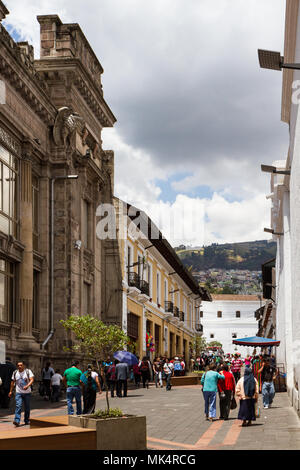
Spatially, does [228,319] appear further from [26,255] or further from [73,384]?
[73,384]

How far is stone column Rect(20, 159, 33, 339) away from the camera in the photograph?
24250 mm

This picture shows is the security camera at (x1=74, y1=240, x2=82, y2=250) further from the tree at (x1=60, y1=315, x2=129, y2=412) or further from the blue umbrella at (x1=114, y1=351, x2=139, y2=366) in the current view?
the tree at (x1=60, y1=315, x2=129, y2=412)

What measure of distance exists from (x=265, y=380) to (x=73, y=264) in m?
11.2

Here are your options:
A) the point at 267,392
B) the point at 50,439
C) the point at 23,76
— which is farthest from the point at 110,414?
the point at 23,76

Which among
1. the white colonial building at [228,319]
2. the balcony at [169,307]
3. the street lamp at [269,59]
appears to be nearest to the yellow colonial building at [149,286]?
the balcony at [169,307]

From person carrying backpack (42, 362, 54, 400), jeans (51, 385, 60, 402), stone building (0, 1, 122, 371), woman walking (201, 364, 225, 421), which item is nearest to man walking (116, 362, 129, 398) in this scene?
person carrying backpack (42, 362, 54, 400)

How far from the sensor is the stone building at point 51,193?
77.1 feet

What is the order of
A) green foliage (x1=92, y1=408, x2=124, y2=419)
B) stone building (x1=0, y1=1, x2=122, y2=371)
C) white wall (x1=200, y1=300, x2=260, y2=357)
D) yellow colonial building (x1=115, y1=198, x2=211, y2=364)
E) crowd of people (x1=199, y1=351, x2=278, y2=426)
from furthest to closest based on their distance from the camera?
white wall (x1=200, y1=300, x2=260, y2=357) < yellow colonial building (x1=115, y1=198, x2=211, y2=364) < stone building (x1=0, y1=1, x2=122, y2=371) < crowd of people (x1=199, y1=351, x2=278, y2=426) < green foliage (x1=92, y1=408, x2=124, y2=419)

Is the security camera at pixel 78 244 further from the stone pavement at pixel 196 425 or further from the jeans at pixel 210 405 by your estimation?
the jeans at pixel 210 405

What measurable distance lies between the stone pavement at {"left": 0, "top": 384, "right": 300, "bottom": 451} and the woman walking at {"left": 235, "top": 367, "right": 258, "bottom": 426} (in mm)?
239

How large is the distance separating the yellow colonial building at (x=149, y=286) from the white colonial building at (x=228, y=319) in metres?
48.5

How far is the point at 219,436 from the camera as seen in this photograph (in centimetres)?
1354
